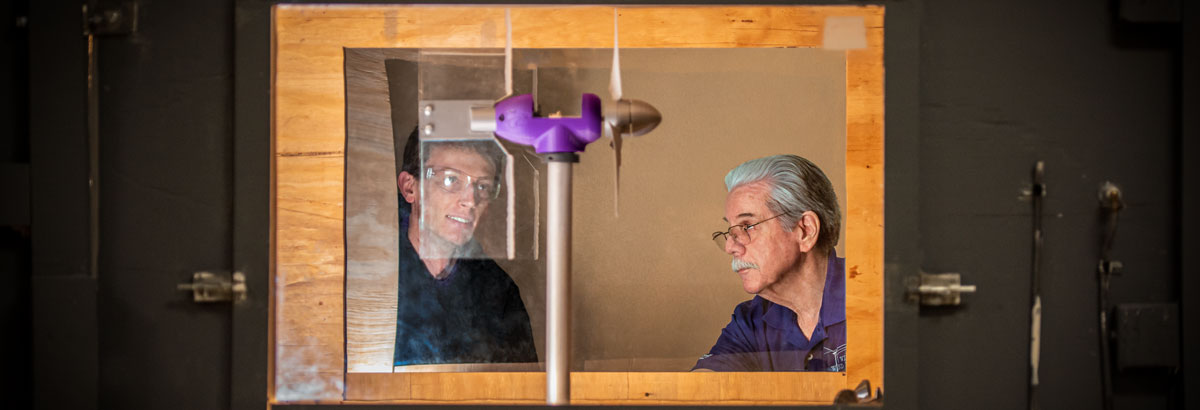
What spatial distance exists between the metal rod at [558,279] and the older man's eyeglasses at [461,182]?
0.48ft

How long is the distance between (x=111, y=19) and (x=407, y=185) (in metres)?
0.88

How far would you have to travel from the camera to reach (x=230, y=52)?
6.66ft

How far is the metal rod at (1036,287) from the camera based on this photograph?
6.51ft

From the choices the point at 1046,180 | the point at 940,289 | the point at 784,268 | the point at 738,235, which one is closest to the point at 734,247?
the point at 738,235

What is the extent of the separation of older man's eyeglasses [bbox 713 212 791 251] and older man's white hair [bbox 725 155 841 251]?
0.12ft

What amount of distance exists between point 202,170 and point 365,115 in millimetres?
455

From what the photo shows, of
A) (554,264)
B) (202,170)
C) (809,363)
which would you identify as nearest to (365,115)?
(202,170)

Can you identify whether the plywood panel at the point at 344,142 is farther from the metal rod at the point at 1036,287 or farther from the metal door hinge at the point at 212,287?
the metal rod at the point at 1036,287

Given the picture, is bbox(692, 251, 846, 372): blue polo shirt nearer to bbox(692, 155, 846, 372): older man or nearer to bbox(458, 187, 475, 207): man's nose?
bbox(692, 155, 846, 372): older man

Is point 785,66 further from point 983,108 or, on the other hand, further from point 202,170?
point 202,170

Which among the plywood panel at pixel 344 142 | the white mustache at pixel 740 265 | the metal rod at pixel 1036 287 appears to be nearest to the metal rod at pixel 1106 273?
the metal rod at pixel 1036 287

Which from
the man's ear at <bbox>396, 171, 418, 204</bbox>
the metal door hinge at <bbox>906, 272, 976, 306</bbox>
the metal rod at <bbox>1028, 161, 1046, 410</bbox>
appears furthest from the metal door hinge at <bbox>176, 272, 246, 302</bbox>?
the metal rod at <bbox>1028, 161, 1046, 410</bbox>

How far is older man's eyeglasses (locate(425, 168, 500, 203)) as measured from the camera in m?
1.98

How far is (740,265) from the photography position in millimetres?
1982
